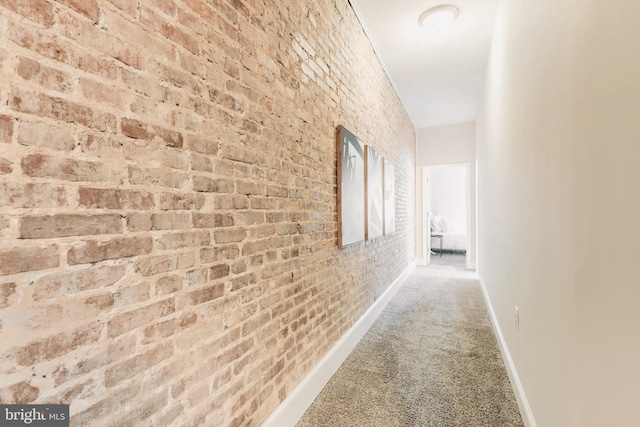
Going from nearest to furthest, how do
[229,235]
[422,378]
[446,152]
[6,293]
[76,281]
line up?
[6,293] → [76,281] → [229,235] → [422,378] → [446,152]

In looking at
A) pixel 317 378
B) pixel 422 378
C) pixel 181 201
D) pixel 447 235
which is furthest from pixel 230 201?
pixel 447 235

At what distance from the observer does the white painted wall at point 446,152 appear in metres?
5.87

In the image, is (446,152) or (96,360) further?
(446,152)

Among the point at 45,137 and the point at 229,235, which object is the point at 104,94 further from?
the point at 229,235

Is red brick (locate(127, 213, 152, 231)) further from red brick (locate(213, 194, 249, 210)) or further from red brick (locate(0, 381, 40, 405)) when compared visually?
red brick (locate(0, 381, 40, 405))

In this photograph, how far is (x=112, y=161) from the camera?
2.72 ft

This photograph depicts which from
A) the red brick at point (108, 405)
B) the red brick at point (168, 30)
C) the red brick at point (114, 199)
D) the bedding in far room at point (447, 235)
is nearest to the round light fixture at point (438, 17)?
the red brick at point (168, 30)

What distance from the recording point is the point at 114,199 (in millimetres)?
831

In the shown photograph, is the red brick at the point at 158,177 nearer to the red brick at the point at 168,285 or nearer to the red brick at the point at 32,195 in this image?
the red brick at the point at 32,195

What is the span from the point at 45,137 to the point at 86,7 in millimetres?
356

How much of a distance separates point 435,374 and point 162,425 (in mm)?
1857

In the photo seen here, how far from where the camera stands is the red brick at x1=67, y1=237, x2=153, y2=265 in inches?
29.8

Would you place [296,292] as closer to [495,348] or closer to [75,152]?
[75,152]

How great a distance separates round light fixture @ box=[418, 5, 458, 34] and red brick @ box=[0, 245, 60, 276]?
304 cm
